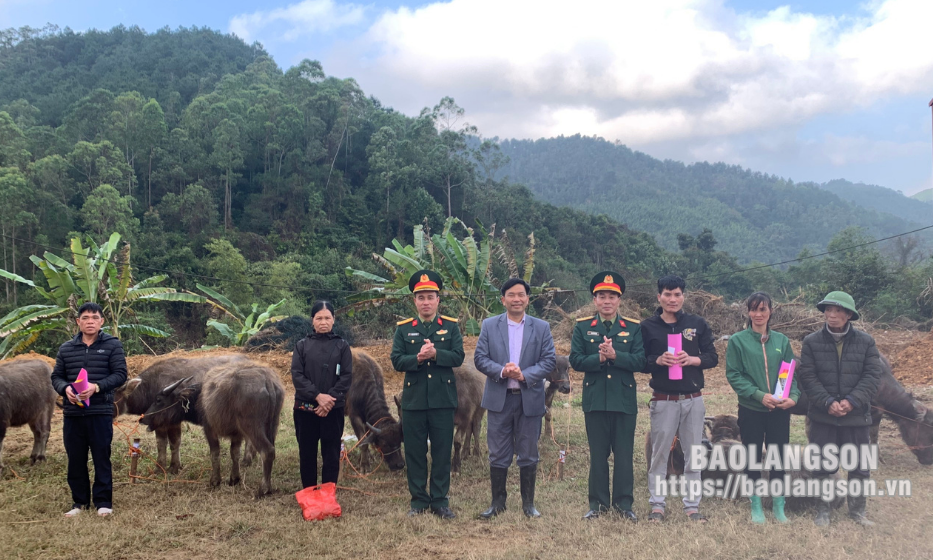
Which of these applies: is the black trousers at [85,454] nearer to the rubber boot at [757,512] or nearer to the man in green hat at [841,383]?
the rubber boot at [757,512]

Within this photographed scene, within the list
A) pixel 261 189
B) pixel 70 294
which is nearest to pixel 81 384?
pixel 70 294

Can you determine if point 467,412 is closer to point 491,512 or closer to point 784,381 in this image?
point 491,512

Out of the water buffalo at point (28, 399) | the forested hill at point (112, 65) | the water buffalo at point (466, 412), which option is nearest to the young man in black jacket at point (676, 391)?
the water buffalo at point (466, 412)

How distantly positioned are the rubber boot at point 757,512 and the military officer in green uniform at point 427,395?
2669 mm

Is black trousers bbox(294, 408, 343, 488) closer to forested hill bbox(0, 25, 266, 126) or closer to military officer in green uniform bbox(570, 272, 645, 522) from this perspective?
military officer in green uniform bbox(570, 272, 645, 522)

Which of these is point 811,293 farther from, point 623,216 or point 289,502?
point 623,216

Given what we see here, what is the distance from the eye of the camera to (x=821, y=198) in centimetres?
10544

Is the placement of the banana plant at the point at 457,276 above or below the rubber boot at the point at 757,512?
above

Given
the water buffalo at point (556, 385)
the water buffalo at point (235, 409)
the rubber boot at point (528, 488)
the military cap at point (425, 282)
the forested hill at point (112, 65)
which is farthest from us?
the forested hill at point (112, 65)

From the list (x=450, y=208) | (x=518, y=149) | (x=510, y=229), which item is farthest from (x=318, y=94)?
(x=518, y=149)

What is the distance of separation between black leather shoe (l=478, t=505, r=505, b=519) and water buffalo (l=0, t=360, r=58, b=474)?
565 centimetres

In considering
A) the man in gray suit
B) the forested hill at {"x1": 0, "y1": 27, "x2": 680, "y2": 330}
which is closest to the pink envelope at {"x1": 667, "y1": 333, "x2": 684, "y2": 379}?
the man in gray suit

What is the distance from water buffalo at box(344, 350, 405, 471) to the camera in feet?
23.5

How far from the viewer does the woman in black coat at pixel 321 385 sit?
19.2ft
